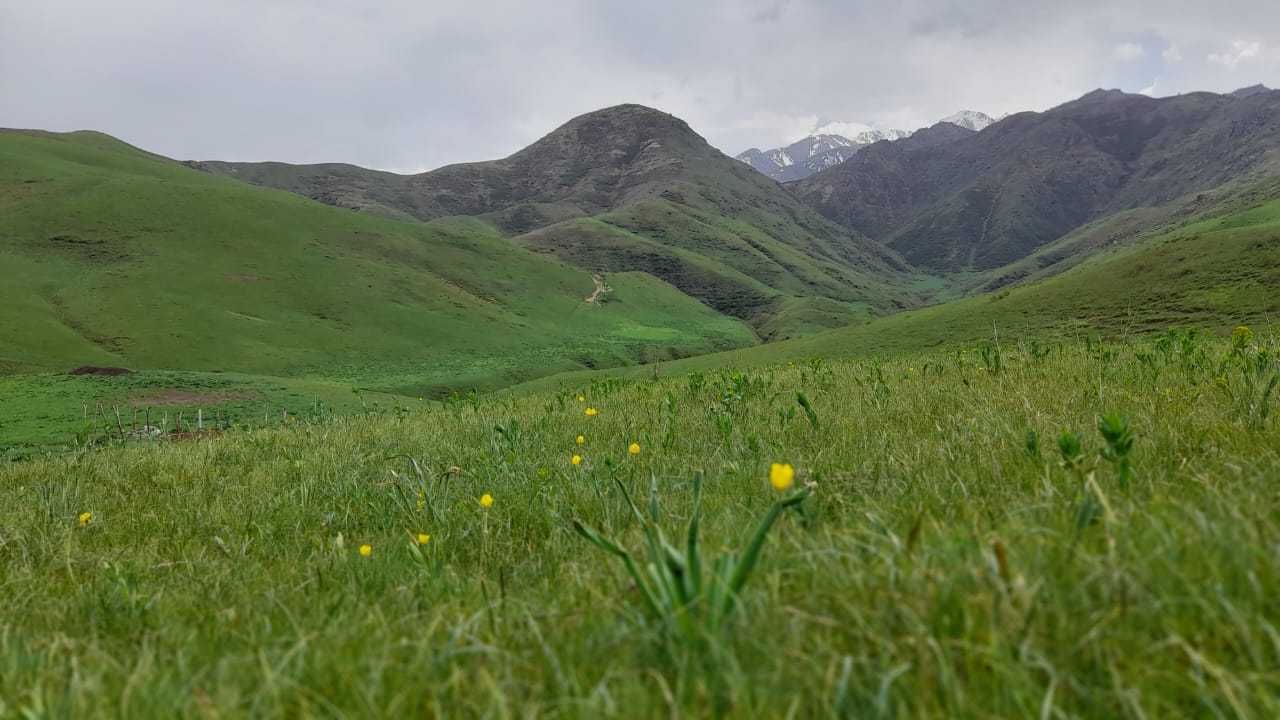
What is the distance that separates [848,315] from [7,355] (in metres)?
146

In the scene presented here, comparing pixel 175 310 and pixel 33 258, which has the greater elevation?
pixel 33 258

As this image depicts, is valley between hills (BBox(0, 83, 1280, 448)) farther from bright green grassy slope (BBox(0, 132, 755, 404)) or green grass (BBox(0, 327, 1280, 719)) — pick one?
green grass (BBox(0, 327, 1280, 719))

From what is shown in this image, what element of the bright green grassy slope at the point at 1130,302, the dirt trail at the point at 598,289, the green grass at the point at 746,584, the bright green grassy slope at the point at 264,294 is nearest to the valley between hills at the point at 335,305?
the bright green grassy slope at the point at 1130,302

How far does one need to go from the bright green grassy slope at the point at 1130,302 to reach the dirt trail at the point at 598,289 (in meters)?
77.0

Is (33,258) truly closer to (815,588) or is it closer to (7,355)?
(7,355)

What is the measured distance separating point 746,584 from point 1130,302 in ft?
156

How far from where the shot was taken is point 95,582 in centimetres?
273

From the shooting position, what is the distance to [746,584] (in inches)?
70.6

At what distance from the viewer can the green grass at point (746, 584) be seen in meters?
1.21

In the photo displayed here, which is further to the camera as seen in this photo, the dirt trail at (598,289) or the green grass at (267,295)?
the dirt trail at (598,289)

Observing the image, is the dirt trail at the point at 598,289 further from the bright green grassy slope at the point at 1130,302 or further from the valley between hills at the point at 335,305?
the bright green grassy slope at the point at 1130,302

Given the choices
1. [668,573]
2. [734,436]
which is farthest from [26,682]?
[734,436]

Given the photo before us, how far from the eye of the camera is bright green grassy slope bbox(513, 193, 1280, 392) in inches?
1336

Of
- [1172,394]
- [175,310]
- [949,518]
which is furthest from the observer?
[175,310]
